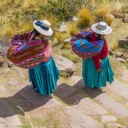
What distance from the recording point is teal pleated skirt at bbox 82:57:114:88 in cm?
623

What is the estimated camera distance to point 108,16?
9.23 meters

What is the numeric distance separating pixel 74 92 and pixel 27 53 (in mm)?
1383

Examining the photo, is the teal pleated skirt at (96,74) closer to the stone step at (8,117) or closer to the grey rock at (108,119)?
the grey rock at (108,119)

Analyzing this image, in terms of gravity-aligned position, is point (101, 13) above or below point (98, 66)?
below

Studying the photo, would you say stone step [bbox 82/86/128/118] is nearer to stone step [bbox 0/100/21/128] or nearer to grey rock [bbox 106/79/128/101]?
grey rock [bbox 106/79/128/101]

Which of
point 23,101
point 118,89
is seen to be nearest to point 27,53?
point 23,101

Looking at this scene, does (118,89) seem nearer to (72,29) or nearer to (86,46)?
(86,46)

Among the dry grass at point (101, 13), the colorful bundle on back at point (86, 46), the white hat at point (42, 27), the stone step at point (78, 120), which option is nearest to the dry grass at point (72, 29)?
the dry grass at point (101, 13)

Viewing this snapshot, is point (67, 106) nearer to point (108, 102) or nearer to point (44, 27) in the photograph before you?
point (108, 102)

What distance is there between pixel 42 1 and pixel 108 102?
18.2 feet

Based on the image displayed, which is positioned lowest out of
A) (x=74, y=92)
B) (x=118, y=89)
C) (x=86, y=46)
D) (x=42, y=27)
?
(x=118, y=89)

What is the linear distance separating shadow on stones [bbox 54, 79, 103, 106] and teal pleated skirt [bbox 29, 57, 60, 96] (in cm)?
35

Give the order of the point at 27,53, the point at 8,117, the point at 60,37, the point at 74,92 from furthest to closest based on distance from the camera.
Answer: the point at 60,37, the point at 74,92, the point at 27,53, the point at 8,117

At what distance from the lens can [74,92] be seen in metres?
6.44
